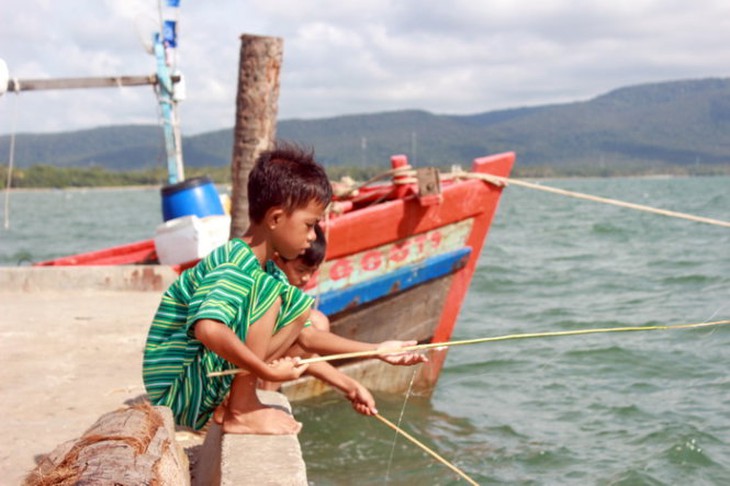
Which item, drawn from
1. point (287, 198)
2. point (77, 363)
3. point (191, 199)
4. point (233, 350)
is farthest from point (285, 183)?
point (191, 199)

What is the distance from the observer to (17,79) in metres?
10.2

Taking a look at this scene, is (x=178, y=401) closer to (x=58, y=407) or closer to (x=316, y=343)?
(x=316, y=343)

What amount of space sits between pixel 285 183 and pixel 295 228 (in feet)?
0.53

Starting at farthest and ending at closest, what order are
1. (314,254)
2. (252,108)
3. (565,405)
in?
(565,405), (252,108), (314,254)

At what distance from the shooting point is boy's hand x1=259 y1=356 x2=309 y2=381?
9.71 feet

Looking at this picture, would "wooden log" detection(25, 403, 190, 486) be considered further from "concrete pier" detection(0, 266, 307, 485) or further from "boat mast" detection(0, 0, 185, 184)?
"boat mast" detection(0, 0, 185, 184)

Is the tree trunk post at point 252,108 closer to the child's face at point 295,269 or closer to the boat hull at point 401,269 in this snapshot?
the boat hull at point 401,269

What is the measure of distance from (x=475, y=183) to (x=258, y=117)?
1.60 m

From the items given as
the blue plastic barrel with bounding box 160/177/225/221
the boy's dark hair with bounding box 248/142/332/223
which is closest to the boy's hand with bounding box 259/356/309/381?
the boy's dark hair with bounding box 248/142/332/223

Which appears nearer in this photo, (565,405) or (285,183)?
(285,183)

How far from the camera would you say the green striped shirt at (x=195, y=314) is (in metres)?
3.04

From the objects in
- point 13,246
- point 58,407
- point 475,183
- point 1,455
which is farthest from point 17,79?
point 13,246

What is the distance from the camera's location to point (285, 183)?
3137mm

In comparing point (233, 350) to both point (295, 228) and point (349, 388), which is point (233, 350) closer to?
point (295, 228)
